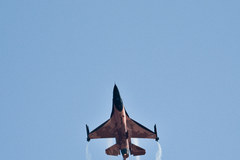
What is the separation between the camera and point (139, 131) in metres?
91.1

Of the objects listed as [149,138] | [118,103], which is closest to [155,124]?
[149,138]

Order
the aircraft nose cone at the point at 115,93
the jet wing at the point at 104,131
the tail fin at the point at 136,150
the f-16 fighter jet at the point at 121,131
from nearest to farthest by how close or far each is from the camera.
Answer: the aircraft nose cone at the point at 115,93 < the f-16 fighter jet at the point at 121,131 < the jet wing at the point at 104,131 < the tail fin at the point at 136,150

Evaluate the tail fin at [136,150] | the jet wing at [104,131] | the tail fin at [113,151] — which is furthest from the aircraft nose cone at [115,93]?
the tail fin at [136,150]

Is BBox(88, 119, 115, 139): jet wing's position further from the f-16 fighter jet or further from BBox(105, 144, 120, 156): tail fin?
BBox(105, 144, 120, 156): tail fin

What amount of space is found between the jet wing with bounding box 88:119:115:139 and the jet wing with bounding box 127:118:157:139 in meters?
4.06

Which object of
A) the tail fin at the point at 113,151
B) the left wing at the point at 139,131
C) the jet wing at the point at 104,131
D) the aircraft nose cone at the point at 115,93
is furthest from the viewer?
the left wing at the point at 139,131

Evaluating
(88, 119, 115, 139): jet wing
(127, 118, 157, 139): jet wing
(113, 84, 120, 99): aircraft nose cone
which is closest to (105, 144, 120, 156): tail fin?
(88, 119, 115, 139): jet wing

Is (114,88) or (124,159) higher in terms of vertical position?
(114,88)

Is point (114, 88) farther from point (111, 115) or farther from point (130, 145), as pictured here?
point (130, 145)

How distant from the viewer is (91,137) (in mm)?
90125

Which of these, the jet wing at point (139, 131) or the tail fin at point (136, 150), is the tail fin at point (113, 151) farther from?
the jet wing at point (139, 131)

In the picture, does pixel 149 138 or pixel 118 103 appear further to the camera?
pixel 149 138

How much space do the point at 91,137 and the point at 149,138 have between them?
11309 millimetres

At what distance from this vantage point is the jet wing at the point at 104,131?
87.2 m
